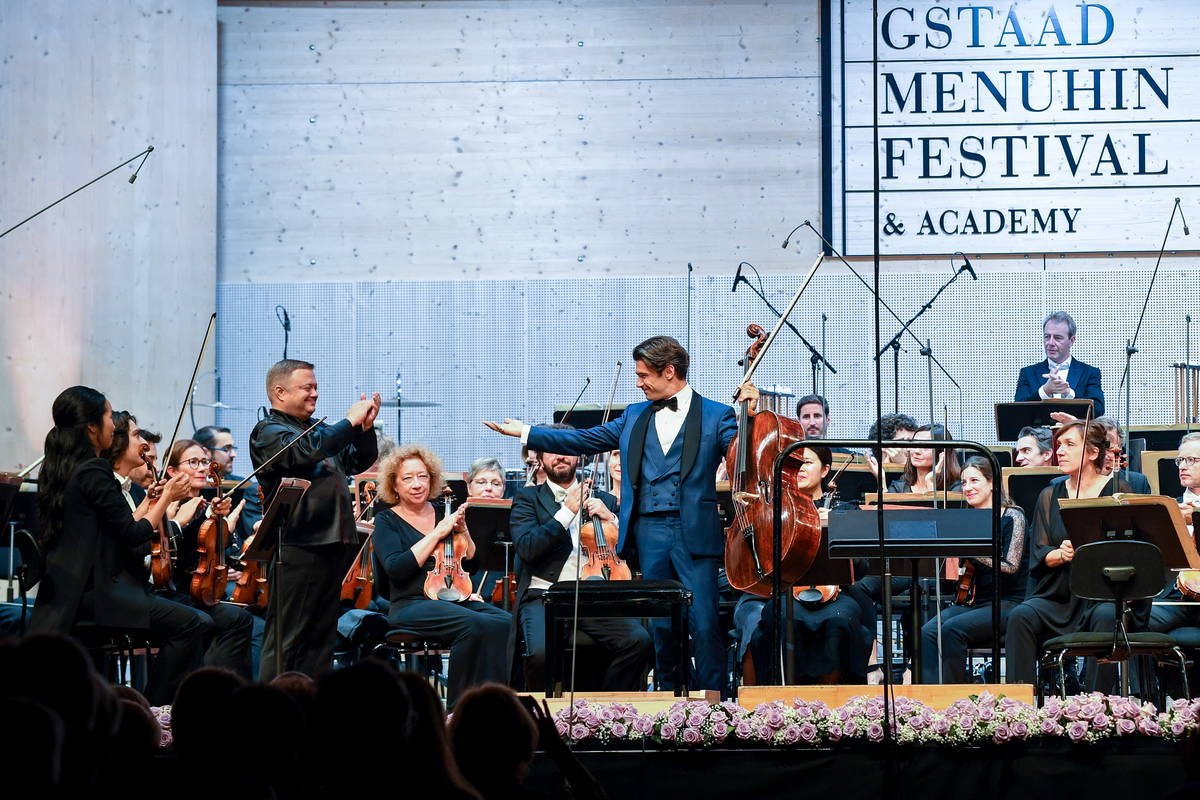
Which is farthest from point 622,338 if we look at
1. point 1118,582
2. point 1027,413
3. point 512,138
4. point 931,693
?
point 931,693

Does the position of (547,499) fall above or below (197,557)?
above

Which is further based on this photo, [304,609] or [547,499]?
[547,499]

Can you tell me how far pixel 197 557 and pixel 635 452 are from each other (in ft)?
6.08

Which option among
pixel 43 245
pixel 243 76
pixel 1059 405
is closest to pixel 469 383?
pixel 243 76

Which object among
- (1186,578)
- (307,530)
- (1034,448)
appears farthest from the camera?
(1034,448)

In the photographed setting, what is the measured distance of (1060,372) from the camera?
9.21 metres

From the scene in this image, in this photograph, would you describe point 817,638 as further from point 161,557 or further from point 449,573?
point 161,557

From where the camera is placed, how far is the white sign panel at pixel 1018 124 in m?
10.1

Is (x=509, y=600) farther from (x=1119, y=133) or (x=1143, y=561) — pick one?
(x=1119, y=133)

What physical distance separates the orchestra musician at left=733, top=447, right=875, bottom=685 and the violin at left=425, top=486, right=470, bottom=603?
118 centimetres

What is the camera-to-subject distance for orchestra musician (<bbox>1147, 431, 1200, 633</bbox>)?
5.57 m

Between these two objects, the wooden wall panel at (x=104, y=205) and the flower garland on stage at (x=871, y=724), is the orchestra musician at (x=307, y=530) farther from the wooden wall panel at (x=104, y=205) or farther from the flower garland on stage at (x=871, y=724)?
the wooden wall panel at (x=104, y=205)

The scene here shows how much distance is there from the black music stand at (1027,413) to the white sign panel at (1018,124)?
2941 millimetres

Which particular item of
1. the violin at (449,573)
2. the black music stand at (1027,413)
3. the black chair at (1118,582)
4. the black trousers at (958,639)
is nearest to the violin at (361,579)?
the violin at (449,573)
